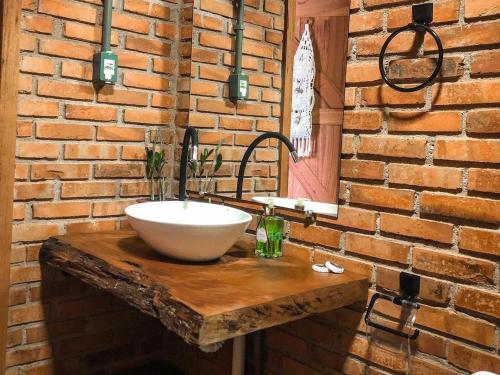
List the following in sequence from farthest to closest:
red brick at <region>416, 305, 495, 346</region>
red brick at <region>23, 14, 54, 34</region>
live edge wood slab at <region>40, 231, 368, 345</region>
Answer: red brick at <region>23, 14, 54, 34</region>
red brick at <region>416, 305, 495, 346</region>
live edge wood slab at <region>40, 231, 368, 345</region>

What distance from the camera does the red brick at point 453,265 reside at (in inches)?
51.3

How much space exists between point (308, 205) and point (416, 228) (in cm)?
42

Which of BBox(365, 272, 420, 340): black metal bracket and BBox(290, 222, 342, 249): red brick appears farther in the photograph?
BBox(290, 222, 342, 249): red brick

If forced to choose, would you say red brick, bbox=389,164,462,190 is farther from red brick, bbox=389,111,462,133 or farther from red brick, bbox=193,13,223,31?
red brick, bbox=193,13,223,31

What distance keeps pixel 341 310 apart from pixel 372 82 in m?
0.69

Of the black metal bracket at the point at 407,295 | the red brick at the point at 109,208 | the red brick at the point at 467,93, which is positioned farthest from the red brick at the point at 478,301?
the red brick at the point at 109,208

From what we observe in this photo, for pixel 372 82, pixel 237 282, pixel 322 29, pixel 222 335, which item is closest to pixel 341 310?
pixel 237 282

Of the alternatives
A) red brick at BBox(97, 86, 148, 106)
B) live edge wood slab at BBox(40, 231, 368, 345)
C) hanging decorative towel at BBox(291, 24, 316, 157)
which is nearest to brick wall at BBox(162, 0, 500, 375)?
live edge wood slab at BBox(40, 231, 368, 345)

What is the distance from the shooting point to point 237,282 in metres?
1.40

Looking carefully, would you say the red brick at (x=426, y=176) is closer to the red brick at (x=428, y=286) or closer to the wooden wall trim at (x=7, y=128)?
the red brick at (x=428, y=286)

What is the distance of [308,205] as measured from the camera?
5.78 feet

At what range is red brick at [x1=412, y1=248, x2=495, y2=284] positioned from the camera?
1304 mm

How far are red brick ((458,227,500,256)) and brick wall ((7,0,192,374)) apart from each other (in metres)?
1.28

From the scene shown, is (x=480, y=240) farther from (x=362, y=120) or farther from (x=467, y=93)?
(x=362, y=120)
